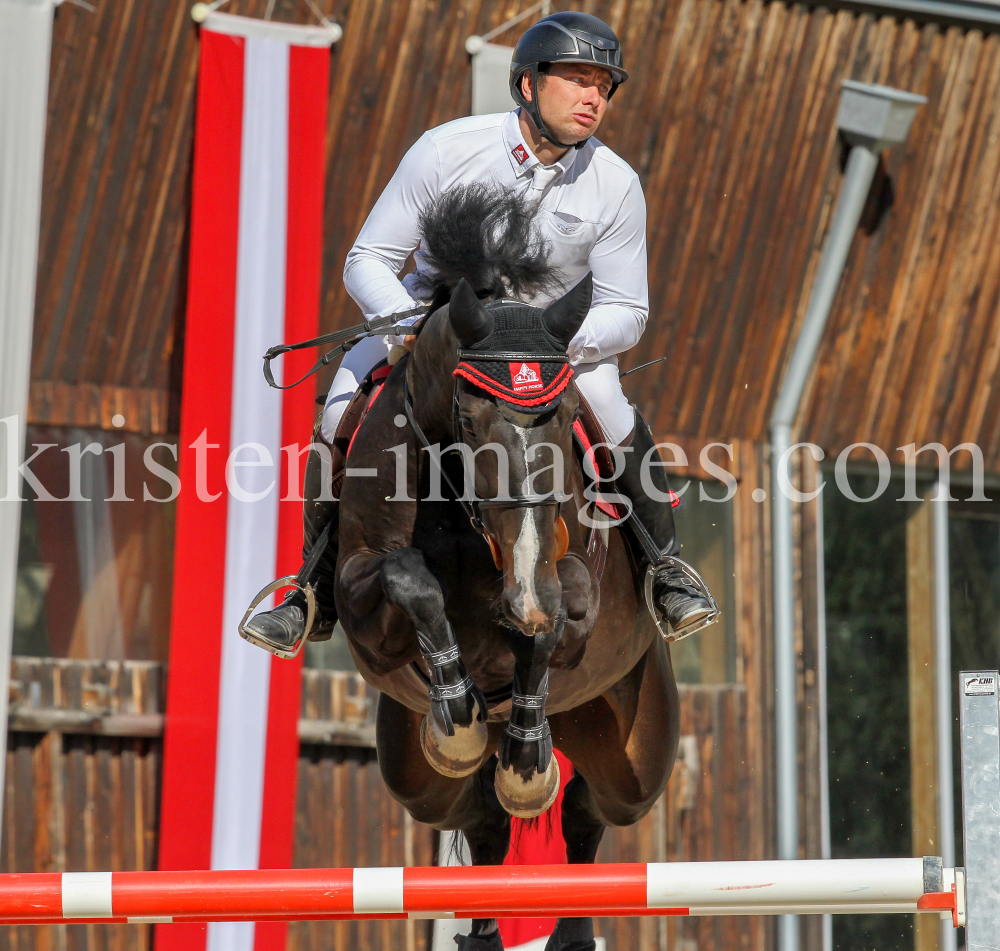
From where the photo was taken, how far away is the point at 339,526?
12.2ft

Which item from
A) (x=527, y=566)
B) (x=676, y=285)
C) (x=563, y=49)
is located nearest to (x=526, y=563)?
(x=527, y=566)

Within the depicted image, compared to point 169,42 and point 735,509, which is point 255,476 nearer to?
point 169,42

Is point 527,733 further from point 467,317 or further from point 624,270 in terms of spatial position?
point 624,270

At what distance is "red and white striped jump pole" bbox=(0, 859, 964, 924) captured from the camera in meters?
2.81

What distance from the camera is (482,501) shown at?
2.98 meters

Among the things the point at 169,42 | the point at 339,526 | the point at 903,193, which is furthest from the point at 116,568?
the point at 903,193

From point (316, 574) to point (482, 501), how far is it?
43.6 inches

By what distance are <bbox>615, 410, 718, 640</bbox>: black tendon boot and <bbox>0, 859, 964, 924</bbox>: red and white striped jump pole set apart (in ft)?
3.12

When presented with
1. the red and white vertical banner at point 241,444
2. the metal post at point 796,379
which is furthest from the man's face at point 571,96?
the metal post at point 796,379

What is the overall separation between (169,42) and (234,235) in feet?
3.54

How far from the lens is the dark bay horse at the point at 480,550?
295cm

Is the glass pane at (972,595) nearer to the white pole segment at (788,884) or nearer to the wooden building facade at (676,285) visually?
the wooden building facade at (676,285)

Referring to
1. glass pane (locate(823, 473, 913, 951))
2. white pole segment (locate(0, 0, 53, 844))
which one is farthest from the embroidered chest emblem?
glass pane (locate(823, 473, 913, 951))

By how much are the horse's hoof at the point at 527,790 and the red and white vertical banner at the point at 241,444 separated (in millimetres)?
3354
